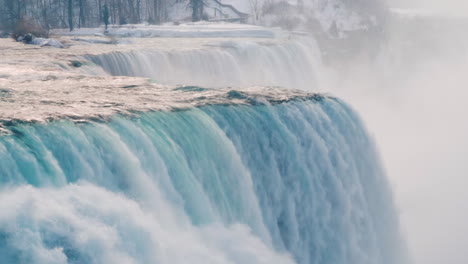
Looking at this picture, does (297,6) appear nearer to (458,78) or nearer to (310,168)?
(458,78)

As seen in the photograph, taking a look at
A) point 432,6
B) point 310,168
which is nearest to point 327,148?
point 310,168

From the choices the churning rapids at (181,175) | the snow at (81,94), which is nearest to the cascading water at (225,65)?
the snow at (81,94)

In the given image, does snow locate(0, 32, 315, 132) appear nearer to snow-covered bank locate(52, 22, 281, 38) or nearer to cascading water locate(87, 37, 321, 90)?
cascading water locate(87, 37, 321, 90)

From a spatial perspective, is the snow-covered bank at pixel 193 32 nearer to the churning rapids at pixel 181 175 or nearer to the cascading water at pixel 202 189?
the churning rapids at pixel 181 175

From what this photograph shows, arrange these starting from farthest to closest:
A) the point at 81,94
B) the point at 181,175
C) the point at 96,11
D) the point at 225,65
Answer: the point at 96,11, the point at 225,65, the point at 81,94, the point at 181,175

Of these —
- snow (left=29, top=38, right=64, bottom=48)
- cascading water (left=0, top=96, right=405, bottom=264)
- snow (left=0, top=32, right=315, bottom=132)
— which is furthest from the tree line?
cascading water (left=0, top=96, right=405, bottom=264)

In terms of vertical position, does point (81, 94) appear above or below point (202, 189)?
above

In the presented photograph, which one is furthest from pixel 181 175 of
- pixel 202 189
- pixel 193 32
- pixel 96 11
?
pixel 96 11

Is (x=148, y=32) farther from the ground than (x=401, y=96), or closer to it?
farther from the ground

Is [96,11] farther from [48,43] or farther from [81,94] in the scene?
[81,94]
